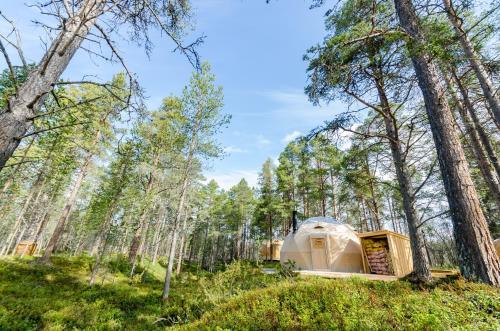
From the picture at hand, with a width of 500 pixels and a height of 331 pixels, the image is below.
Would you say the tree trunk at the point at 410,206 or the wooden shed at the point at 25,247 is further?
the wooden shed at the point at 25,247

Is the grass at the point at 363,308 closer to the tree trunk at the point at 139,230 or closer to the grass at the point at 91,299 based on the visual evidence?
the grass at the point at 91,299

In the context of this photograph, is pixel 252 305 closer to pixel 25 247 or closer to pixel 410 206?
pixel 410 206

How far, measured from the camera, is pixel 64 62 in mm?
2613

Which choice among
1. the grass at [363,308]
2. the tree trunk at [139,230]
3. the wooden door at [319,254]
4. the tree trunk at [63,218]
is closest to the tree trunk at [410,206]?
the grass at [363,308]

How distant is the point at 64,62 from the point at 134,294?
995cm

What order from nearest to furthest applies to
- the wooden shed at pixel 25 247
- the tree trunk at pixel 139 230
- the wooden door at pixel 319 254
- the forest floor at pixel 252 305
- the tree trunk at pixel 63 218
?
the forest floor at pixel 252 305 < the tree trunk at pixel 63 218 < the tree trunk at pixel 139 230 < the wooden door at pixel 319 254 < the wooden shed at pixel 25 247

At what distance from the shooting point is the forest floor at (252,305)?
2982 millimetres

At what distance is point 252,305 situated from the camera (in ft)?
15.9

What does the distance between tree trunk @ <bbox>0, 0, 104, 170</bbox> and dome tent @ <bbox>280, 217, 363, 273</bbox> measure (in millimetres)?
12786

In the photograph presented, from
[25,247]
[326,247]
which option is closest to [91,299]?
[326,247]

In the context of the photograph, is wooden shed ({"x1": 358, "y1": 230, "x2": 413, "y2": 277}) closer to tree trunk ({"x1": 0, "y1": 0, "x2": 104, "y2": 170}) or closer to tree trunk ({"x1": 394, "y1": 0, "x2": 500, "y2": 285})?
tree trunk ({"x1": 394, "y1": 0, "x2": 500, "y2": 285})

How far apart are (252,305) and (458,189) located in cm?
479

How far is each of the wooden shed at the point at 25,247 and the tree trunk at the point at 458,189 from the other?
23964 millimetres

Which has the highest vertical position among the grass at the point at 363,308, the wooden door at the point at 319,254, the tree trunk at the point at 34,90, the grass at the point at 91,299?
the tree trunk at the point at 34,90
